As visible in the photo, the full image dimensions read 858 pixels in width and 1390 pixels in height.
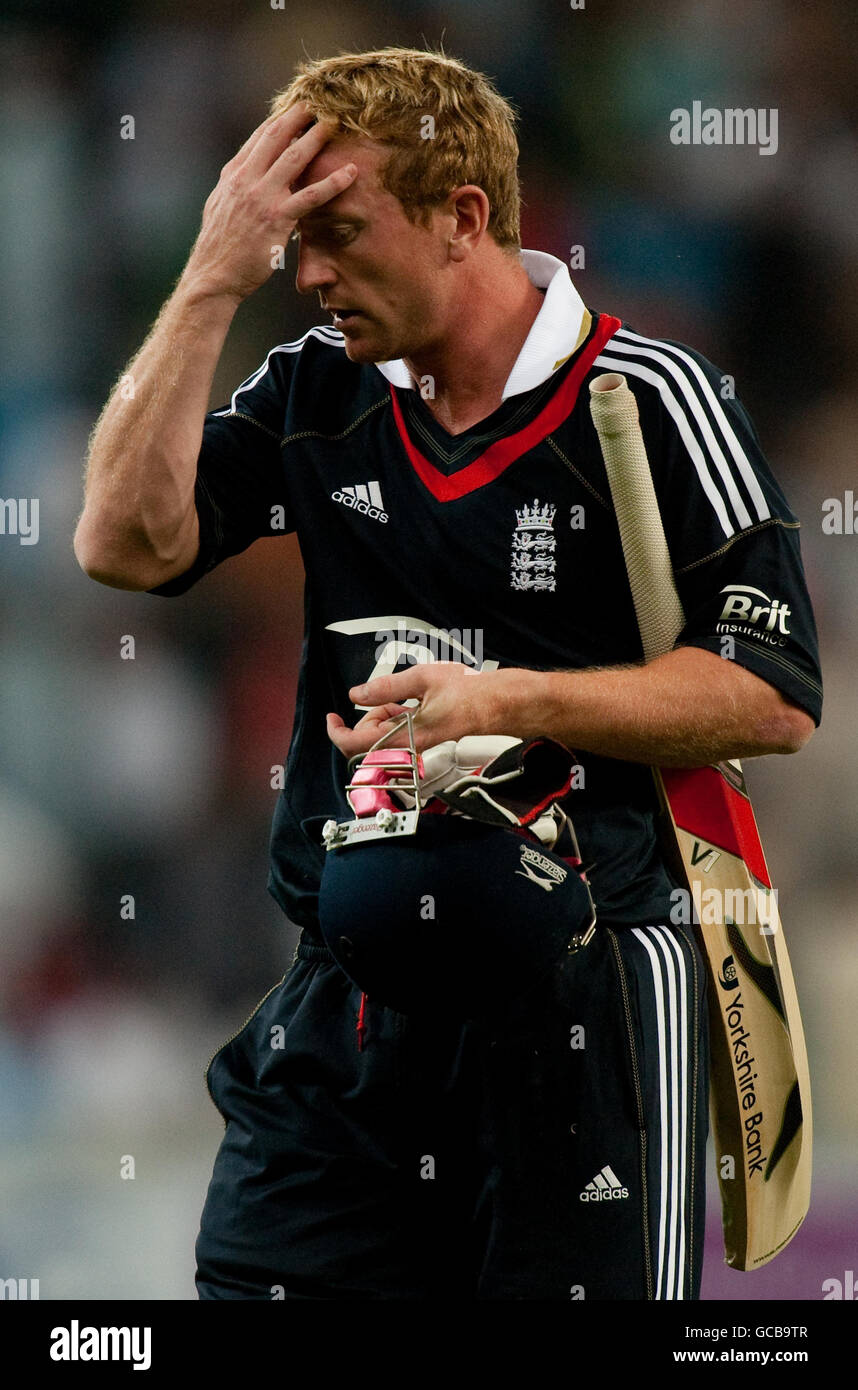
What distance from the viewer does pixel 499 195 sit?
177cm

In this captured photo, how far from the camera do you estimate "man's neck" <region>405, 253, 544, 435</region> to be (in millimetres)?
1721

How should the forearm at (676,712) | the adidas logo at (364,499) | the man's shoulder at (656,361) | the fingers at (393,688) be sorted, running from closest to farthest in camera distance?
the fingers at (393,688), the forearm at (676,712), the man's shoulder at (656,361), the adidas logo at (364,499)

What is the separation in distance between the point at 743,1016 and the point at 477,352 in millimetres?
752

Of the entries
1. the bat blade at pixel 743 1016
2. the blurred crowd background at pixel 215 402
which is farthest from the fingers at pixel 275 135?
the blurred crowd background at pixel 215 402

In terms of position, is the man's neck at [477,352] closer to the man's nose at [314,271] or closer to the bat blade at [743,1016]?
the man's nose at [314,271]

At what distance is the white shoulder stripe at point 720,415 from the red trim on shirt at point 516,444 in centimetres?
4

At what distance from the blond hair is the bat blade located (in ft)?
2.12

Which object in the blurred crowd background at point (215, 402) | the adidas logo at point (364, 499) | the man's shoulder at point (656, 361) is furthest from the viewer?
the blurred crowd background at point (215, 402)

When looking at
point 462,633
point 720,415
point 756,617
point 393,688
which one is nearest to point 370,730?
point 393,688

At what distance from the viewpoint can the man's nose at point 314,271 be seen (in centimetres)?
164

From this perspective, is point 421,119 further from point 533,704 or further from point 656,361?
point 533,704

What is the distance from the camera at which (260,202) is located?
63.6 inches

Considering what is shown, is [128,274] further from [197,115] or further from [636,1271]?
[636,1271]

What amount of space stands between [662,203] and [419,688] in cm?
229
